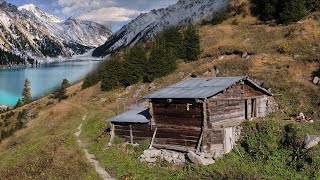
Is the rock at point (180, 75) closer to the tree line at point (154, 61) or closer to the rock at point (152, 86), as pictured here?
the tree line at point (154, 61)

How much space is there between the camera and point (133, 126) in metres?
35.8

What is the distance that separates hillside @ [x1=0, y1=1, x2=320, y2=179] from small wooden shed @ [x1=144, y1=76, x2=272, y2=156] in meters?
1.89

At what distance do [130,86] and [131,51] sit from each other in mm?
7707

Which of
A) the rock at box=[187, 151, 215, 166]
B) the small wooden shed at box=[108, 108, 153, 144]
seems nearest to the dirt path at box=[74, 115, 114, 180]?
the small wooden shed at box=[108, 108, 153, 144]

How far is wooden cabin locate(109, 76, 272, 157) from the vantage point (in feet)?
97.6

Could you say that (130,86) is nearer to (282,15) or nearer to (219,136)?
(282,15)

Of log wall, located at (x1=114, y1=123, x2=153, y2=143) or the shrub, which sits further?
the shrub

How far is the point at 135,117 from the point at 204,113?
9035 mm

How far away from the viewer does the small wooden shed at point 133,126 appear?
113 ft

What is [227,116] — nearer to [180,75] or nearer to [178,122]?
[178,122]

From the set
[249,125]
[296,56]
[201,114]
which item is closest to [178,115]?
[201,114]

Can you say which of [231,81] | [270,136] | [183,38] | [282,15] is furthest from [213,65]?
[270,136]

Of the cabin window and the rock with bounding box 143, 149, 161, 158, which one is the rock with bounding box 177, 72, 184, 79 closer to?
the cabin window

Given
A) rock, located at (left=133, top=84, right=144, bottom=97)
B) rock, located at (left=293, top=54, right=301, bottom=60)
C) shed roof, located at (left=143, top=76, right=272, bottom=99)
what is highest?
rock, located at (left=293, top=54, right=301, bottom=60)
